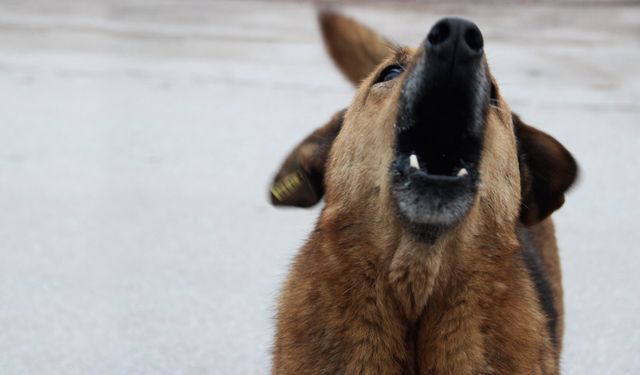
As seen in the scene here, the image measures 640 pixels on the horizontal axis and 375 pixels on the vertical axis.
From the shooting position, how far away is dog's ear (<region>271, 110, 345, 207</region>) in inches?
133

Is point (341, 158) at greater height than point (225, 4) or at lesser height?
greater

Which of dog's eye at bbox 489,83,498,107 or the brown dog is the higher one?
dog's eye at bbox 489,83,498,107

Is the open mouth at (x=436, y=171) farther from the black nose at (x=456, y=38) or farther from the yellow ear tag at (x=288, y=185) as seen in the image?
the yellow ear tag at (x=288, y=185)

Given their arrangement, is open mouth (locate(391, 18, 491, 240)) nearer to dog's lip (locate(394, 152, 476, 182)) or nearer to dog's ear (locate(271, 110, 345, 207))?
dog's lip (locate(394, 152, 476, 182))

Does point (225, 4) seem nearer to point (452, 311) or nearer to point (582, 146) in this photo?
point (582, 146)

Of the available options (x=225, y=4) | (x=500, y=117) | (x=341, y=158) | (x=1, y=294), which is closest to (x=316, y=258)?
(x=341, y=158)

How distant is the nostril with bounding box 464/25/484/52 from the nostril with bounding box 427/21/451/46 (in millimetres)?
51

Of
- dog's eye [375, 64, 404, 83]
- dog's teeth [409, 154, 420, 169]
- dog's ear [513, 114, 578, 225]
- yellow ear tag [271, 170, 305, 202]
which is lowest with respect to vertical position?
yellow ear tag [271, 170, 305, 202]

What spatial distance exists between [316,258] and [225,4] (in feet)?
29.8

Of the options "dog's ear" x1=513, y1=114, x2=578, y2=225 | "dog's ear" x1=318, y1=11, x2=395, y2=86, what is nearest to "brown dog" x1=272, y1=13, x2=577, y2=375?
"dog's ear" x1=513, y1=114, x2=578, y2=225

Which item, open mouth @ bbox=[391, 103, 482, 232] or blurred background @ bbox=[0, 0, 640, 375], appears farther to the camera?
blurred background @ bbox=[0, 0, 640, 375]

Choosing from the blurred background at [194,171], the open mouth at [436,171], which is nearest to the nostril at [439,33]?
the open mouth at [436,171]

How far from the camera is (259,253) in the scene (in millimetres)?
5234

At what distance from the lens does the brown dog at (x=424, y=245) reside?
2.77 meters
